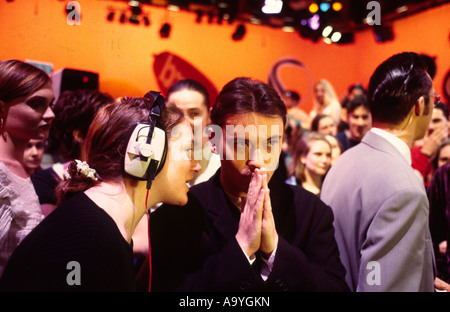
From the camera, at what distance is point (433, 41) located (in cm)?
518

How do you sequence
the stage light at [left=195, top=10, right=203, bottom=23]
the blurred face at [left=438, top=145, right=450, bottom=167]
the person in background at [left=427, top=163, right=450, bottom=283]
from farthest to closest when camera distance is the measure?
the stage light at [left=195, top=10, right=203, bottom=23] → the blurred face at [left=438, top=145, right=450, bottom=167] → the person in background at [left=427, top=163, right=450, bottom=283]

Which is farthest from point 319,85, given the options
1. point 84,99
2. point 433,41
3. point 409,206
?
point 409,206

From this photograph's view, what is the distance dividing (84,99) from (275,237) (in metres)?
1.29

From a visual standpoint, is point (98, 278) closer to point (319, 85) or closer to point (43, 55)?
point (43, 55)

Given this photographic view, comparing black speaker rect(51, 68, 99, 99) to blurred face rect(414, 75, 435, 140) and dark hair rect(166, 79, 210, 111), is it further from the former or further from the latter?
blurred face rect(414, 75, 435, 140)

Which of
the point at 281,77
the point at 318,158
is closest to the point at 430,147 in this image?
the point at 318,158

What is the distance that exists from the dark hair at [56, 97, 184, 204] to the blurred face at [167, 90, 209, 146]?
944 millimetres

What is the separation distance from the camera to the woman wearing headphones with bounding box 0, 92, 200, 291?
96cm

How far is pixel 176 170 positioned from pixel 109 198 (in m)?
0.23

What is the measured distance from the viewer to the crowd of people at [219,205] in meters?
1.04

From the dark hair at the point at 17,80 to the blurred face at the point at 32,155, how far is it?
1.21m

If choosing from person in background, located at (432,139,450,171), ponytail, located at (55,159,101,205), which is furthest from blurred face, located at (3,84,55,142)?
person in background, located at (432,139,450,171)

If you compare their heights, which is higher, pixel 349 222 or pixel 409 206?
pixel 409 206

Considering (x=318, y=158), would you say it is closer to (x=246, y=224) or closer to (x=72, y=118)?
(x=72, y=118)
